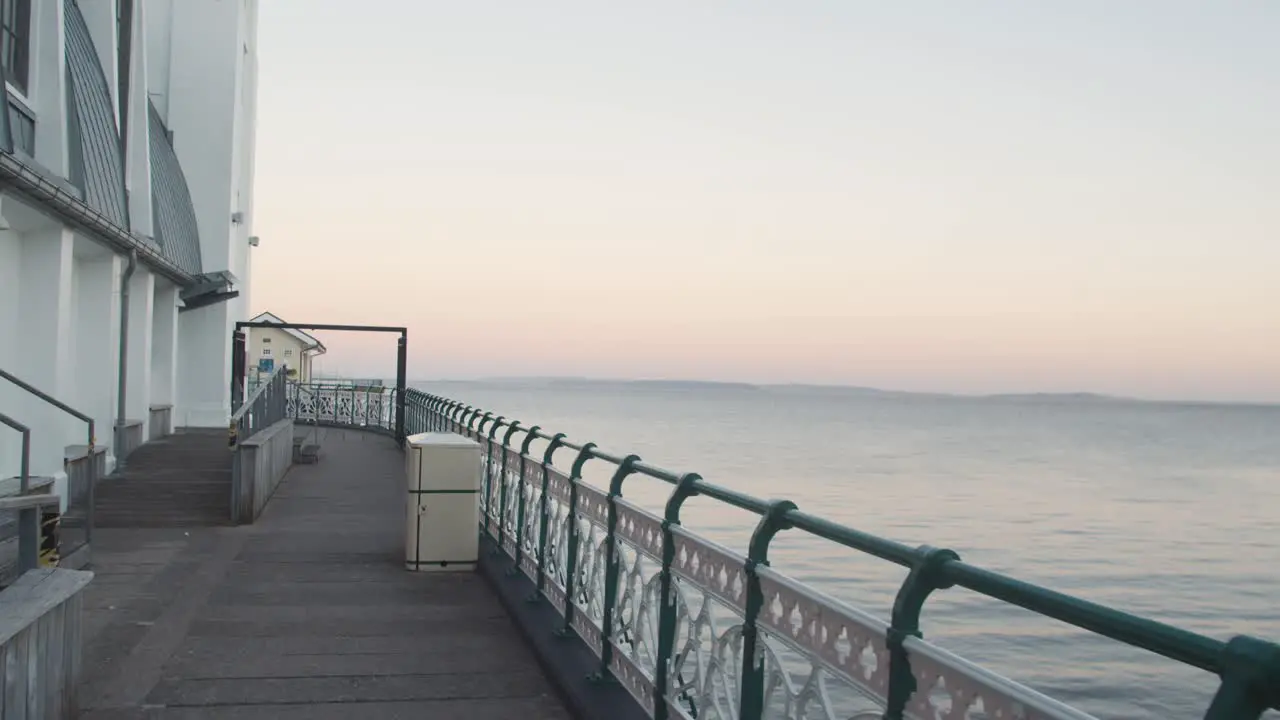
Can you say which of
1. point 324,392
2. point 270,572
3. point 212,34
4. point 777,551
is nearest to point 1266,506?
point 777,551

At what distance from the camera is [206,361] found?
1041 inches

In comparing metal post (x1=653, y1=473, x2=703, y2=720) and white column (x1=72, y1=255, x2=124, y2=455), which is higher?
white column (x1=72, y1=255, x2=124, y2=455)

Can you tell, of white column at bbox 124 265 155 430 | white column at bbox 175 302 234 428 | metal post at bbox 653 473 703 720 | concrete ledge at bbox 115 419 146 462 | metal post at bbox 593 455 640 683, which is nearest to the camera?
metal post at bbox 653 473 703 720

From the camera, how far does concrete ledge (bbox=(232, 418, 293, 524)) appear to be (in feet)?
42.4

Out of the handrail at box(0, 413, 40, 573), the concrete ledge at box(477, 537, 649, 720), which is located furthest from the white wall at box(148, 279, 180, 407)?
the handrail at box(0, 413, 40, 573)

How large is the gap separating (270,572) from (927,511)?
28.6 metres

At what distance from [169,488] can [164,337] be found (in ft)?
30.1

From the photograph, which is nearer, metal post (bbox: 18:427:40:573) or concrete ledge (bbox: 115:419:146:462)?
metal post (bbox: 18:427:40:573)

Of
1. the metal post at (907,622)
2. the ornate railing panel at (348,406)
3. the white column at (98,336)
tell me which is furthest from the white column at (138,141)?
the metal post at (907,622)

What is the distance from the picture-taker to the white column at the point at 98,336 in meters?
16.3

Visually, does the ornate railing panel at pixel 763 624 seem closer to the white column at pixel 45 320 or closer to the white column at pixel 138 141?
the white column at pixel 45 320

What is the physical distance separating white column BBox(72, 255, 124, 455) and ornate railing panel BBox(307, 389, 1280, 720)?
10.7 m

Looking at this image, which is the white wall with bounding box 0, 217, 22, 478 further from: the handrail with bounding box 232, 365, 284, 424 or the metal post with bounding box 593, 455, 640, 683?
the metal post with bounding box 593, 455, 640, 683

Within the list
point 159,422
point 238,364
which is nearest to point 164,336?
point 159,422
